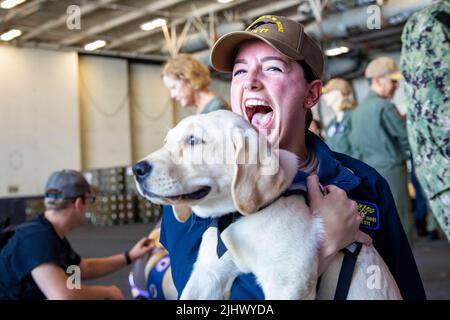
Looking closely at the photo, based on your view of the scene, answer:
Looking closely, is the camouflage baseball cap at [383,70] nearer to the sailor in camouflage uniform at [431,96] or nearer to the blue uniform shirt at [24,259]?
the sailor in camouflage uniform at [431,96]

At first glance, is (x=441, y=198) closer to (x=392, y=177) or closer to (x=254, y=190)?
(x=254, y=190)

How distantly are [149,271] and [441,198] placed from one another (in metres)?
1.62

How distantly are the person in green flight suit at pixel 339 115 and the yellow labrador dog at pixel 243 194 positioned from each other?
3.89 metres

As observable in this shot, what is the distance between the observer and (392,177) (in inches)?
169

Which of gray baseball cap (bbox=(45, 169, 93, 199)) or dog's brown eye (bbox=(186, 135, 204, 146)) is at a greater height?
dog's brown eye (bbox=(186, 135, 204, 146))

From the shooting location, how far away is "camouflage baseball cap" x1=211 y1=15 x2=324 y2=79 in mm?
1290

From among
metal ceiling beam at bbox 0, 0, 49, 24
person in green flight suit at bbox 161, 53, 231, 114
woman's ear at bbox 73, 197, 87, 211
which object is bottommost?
woman's ear at bbox 73, 197, 87, 211

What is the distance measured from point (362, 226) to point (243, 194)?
0.50 metres

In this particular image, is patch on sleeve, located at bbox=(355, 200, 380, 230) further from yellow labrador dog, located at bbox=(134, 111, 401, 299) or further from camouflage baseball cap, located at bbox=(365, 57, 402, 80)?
camouflage baseball cap, located at bbox=(365, 57, 402, 80)

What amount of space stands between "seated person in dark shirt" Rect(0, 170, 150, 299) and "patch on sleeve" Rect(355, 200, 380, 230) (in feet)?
5.70

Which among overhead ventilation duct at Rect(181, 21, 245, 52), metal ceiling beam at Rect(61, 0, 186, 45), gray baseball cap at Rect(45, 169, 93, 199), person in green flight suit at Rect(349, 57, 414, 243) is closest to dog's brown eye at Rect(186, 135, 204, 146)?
gray baseball cap at Rect(45, 169, 93, 199)

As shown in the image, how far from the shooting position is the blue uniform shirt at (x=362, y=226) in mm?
1333
